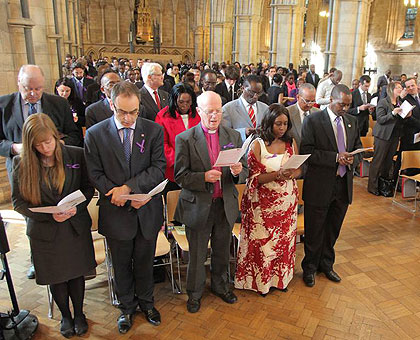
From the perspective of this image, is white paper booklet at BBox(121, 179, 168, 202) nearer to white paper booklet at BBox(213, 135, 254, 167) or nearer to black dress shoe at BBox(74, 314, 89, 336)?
white paper booklet at BBox(213, 135, 254, 167)

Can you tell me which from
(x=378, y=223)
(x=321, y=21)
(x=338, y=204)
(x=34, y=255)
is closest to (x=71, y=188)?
(x=34, y=255)

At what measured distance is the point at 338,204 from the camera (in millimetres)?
4090

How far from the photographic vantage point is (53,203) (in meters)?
3.04

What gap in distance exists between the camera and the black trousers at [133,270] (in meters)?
3.32

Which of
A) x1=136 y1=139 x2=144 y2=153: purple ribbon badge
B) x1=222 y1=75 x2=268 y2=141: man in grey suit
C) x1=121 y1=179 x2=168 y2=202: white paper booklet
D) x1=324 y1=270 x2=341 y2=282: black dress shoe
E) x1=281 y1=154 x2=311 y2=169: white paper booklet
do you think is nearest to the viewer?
x1=121 y1=179 x2=168 y2=202: white paper booklet

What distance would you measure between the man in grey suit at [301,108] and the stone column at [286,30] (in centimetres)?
1299

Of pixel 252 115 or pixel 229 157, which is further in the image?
pixel 252 115

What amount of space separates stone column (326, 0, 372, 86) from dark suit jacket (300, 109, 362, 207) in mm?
8282


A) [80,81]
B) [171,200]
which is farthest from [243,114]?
[80,81]

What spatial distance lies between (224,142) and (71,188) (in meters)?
1.39

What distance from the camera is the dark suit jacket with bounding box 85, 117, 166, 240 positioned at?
3.10 m

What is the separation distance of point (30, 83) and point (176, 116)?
5.00 ft

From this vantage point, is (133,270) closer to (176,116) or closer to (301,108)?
(176,116)

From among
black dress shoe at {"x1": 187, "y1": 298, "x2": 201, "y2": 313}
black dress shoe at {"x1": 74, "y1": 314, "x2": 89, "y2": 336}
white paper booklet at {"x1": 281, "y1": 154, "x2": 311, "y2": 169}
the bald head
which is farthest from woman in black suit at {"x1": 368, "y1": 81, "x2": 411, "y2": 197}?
black dress shoe at {"x1": 74, "y1": 314, "x2": 89, "y2": 336}
